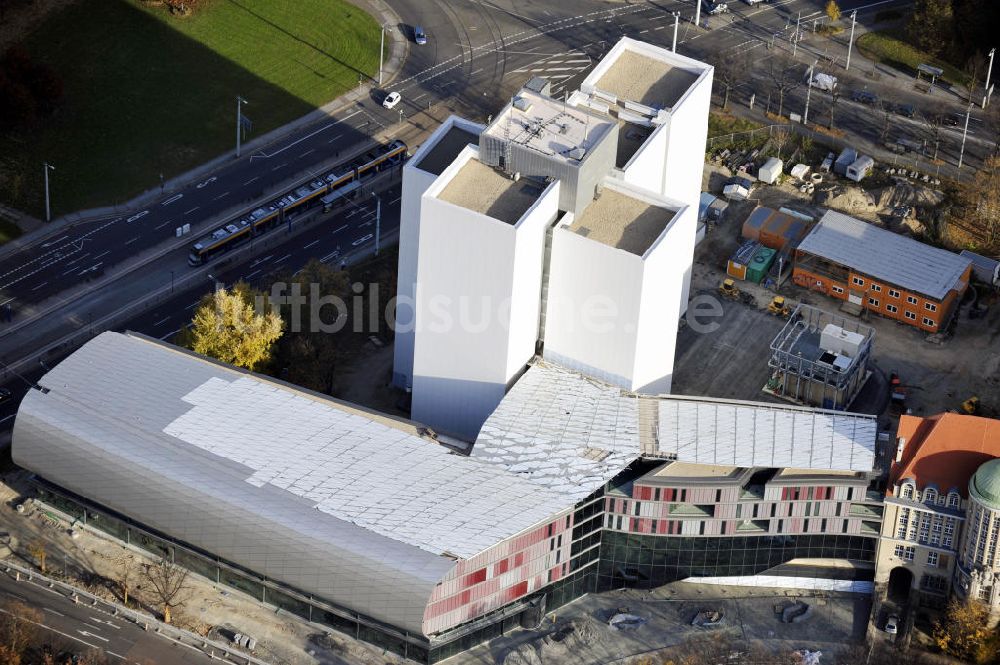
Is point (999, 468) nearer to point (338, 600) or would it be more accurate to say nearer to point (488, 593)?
point (488, 593)

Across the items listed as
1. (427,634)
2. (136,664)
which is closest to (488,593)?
(427,634)

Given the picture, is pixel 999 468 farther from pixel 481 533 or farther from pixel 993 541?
pixel 481 533

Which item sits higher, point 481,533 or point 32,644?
point 481,533

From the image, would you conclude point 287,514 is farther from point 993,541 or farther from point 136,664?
point 993,541

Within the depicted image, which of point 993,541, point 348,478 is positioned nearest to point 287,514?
point 348,478

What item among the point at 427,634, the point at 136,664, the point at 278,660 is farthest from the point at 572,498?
the point at 136,664

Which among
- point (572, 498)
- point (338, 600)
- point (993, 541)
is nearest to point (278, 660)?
point (338, 600)

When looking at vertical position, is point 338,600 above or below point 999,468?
below
